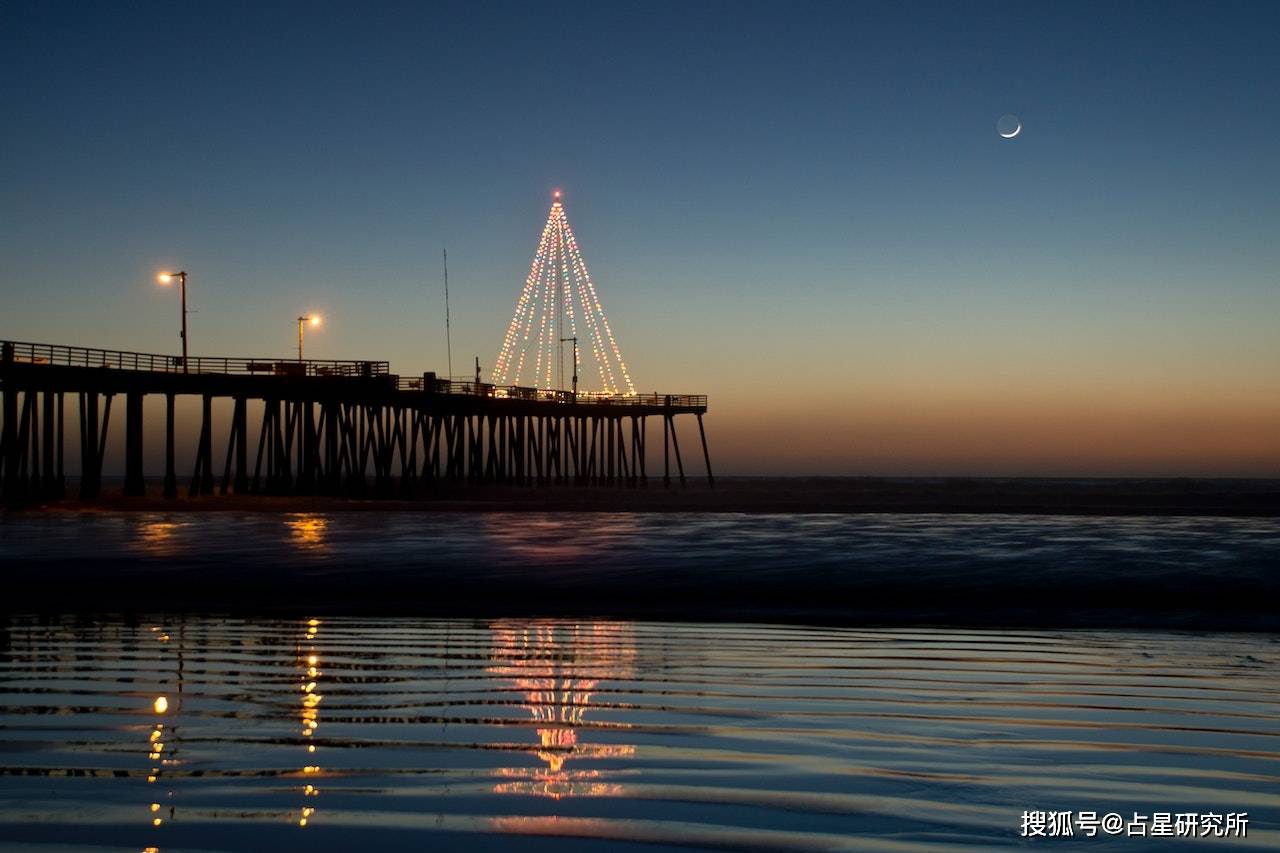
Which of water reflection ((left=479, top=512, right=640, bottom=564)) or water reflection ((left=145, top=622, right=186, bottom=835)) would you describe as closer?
water reflection ((left=145, top=622, right=186, bottom=835))

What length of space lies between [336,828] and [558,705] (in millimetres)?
2480

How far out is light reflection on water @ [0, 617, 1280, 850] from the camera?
4172 millimetres

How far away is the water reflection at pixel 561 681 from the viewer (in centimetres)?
479

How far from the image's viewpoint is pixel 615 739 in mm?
5613

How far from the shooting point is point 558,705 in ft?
21.4

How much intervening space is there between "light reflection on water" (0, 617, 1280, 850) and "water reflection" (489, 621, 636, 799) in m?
0.02

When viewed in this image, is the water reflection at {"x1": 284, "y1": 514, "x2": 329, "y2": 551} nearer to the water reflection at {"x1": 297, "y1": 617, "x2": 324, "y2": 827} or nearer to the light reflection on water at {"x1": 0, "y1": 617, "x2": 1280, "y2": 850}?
the water reflection at {"x1": 297, "y1": 617, "x2": 324, "y2": 827}

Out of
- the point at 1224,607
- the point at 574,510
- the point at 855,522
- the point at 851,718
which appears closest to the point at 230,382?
the point at 574,510

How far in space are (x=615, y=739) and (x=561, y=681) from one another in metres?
1.74

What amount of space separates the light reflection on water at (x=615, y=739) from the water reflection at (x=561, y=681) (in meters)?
0.02

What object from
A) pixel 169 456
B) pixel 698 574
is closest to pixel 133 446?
pixel 169 456

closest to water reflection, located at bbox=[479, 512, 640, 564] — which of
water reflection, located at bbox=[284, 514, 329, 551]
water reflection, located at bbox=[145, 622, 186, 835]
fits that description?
water reflection, located at bbox=[284, 514, 329, 551]

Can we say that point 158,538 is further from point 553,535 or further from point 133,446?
point 133,446

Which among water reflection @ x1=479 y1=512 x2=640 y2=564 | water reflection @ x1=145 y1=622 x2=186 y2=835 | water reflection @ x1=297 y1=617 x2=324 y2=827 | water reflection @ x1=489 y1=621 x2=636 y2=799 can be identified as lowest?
water reflection @ x1=489 y1=621 x2=636 y2=799
